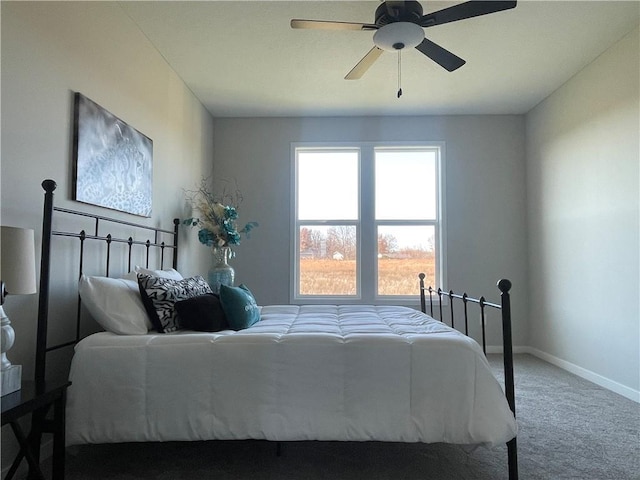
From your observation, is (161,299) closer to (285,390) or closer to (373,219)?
(285,390)

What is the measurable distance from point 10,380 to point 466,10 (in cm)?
250

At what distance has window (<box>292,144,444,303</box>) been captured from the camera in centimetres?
488

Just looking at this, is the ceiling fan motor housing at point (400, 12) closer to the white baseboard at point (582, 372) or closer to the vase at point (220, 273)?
the vase at point (220, 273)

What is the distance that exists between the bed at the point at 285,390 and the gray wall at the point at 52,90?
15cm

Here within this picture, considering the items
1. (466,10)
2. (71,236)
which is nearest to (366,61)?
(466,10)

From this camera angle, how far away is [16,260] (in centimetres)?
160

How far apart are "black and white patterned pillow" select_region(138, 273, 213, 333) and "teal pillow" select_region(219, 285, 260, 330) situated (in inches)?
9.2

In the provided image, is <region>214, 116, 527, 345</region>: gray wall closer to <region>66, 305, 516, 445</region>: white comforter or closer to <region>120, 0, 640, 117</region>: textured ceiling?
<region>120, 0, 640, 117</region>: textured ceiling

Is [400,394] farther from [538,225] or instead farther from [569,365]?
[538,225]

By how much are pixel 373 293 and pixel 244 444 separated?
2.76m

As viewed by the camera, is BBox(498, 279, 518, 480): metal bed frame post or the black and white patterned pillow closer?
BBox(498, 279, 518, 480): metal bed frame post

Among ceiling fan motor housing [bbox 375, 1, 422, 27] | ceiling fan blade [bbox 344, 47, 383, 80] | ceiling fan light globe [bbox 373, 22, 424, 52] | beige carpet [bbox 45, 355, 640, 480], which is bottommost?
beige carpet [bbox 45, 355, 640, 480]

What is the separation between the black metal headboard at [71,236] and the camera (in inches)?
76.0

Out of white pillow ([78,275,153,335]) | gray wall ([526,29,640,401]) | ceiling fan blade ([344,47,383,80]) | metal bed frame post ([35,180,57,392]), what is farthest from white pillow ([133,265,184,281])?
gray wall ([526,29,640,401])
